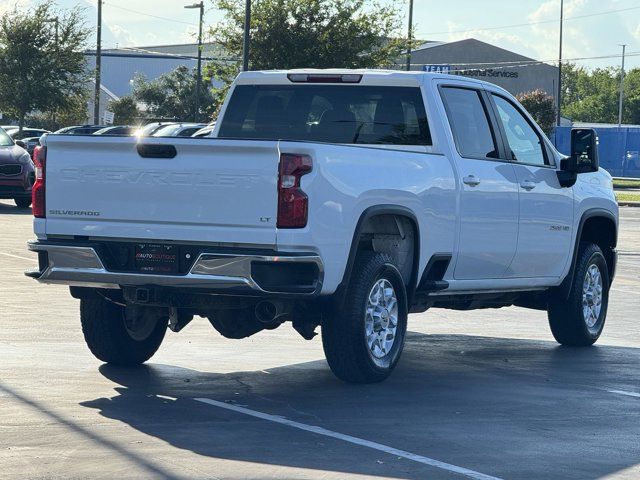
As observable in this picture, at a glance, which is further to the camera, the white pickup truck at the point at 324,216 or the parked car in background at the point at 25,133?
the parked car in background at the point at 25,133

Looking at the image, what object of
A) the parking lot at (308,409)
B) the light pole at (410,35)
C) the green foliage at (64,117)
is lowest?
the parking lot at (308,409)

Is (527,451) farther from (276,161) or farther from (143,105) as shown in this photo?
(143,105)

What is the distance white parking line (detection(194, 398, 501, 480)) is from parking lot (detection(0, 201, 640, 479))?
0.4 inches

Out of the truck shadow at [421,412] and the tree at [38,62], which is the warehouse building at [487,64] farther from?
the truck shadow at [421,412]

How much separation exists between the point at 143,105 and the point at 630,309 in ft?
255

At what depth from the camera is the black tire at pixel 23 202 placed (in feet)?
102

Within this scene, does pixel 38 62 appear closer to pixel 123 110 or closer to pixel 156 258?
pixel 123 110

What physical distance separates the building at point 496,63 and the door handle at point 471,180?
294 ft

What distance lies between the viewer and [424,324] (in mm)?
13250

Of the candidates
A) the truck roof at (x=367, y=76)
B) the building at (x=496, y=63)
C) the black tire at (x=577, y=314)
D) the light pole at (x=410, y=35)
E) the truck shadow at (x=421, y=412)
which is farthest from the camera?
the building at (x=496, y=63)

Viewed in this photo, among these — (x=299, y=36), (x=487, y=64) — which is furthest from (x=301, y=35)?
(x=487, y=64)

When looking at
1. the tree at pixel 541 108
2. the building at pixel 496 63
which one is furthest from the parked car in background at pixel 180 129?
the building at pixel 496 63

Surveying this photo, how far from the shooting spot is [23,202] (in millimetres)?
31500

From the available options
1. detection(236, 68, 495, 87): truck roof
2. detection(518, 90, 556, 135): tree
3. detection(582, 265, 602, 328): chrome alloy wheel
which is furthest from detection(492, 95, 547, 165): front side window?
detection(518, 90, 556, 135): tree
